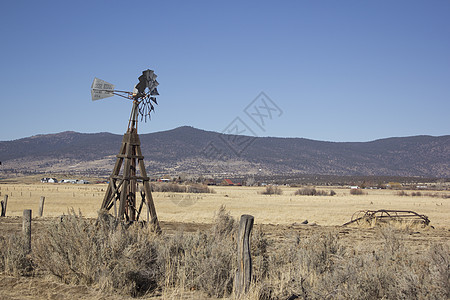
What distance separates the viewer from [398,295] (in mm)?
6715

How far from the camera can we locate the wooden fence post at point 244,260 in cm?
716

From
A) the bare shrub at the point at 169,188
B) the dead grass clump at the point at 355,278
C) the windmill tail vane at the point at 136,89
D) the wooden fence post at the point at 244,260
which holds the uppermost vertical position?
the windmill tail vane at the point at 136,89

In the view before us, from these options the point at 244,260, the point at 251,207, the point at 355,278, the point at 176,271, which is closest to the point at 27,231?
the point at 176,271

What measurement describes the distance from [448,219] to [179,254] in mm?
22923

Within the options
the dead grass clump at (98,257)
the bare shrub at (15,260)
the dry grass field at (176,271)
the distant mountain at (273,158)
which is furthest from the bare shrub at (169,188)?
the distant mountain at (273,158)

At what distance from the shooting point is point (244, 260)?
721cm

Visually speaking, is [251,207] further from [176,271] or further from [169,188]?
[169,188]

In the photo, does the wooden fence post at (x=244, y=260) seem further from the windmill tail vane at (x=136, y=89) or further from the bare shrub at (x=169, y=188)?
the bare shrub at (x=169, y=188)

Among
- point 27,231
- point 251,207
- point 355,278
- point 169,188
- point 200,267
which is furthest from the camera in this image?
point 169,188

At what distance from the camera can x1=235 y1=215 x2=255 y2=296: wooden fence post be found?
716 centimetres

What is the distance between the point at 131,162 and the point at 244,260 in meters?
6.20

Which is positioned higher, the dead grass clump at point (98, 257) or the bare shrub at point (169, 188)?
the dead grass clump at point (98, 257)

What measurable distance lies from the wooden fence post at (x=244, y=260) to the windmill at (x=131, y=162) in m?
5.30

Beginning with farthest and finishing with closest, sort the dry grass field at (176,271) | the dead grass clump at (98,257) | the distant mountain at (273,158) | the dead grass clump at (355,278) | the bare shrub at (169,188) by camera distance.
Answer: the distant mountain at (273,158), the bare shrub at (169,188), the dead grass clump at (98,257), the dry grass field at (176,271), the dead grass clump at (355,278)
